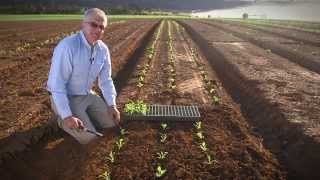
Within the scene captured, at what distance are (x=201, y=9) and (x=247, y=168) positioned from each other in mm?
155986

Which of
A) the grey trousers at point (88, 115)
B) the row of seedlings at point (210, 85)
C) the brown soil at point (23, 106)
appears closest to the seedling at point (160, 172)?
the grey trousers at point (88, 115)

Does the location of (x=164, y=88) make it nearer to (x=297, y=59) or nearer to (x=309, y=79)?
(x=309, y=79)

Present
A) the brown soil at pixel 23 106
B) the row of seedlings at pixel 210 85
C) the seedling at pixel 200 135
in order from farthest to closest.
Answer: the row of seedlings at pixel 210 85 → the seedling at pixel 200 135 → the brown soil at pixel 23 106

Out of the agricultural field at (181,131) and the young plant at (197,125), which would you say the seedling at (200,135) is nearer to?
the agricultural field at (181,131)

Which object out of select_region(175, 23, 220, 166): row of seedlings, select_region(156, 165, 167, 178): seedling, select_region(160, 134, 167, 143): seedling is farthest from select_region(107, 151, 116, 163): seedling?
select_region(175, 23, 220, 166): row of seedlings

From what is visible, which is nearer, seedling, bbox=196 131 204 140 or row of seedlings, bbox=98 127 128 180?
row of seedlings, bbox=98 127 128 180

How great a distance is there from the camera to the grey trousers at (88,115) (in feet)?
22.1

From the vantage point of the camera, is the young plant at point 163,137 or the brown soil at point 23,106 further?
the young plant at point 163,137

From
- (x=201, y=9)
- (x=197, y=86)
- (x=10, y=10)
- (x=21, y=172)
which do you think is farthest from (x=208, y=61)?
(x=201, y=9)

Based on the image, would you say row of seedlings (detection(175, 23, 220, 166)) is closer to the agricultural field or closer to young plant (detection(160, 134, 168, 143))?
the agricultural field

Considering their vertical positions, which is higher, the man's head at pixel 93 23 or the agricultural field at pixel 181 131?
the man's head at pixel 93 23

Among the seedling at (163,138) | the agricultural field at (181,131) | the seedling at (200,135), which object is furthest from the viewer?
the seedling at (200,135)

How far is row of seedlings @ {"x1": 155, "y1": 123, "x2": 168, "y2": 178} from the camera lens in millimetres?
5988

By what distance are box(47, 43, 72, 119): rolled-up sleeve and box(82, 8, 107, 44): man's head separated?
0.40 meters
